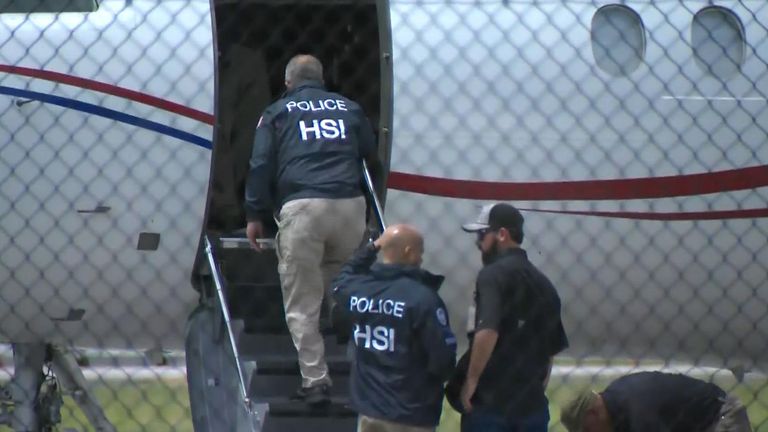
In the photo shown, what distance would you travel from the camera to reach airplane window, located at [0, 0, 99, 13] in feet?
20.2

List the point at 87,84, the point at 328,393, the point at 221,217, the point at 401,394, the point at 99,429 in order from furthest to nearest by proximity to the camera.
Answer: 1. the point at 221,217
2. the point at 99,429
3. the point at 87,84
4. the point at 328,393
5. the point at 401,394

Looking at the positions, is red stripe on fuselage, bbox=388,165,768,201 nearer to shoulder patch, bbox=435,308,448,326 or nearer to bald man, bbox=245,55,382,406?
bald man, bbox=245,55,382,406

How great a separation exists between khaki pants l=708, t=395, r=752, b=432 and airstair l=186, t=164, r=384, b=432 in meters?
1.94

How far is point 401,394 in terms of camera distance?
185 inches

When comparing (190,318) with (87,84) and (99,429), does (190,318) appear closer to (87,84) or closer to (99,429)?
(99,429)

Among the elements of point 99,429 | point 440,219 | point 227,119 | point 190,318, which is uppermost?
point 227,119

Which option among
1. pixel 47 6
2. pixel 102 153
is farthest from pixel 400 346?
pixel 47 6

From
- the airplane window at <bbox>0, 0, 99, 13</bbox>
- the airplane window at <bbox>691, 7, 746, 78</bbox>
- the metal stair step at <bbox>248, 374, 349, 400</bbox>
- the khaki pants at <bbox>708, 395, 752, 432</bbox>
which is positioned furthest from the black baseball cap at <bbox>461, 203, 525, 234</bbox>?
the airplane window at <bbox>0, 0, 99, 13</bbox>

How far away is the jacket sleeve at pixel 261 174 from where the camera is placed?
5676 mm

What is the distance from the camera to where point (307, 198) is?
224 inches

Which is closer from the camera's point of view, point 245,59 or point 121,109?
point 121,109

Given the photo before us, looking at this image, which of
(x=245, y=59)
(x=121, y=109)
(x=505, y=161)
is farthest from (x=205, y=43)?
(x=505, y=161)

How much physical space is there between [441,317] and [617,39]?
A: 228cm

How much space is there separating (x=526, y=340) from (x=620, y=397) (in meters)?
0.83
